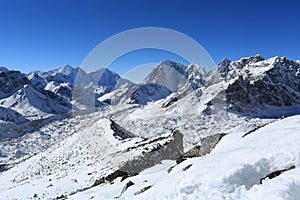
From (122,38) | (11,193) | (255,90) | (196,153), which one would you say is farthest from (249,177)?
(255,90)

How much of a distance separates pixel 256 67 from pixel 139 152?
483 feet

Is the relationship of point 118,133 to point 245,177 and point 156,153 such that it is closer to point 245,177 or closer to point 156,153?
point 156,153

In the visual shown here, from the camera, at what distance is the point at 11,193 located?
2448cm

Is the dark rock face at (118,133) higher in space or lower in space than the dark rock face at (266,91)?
lower

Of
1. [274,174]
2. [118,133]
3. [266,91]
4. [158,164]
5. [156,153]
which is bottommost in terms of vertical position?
[158,164]

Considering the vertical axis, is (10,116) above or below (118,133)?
above

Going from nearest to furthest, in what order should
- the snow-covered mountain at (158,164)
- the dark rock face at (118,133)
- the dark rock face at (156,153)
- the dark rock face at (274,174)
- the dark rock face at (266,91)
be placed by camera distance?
1. the dark rock face at (274,174)
2. the snow-covered mountain at (158,164)
3. the dark rock face at (156,153)
4. the dark rock face at (118,133)
5. the dark rock face at (266,91)

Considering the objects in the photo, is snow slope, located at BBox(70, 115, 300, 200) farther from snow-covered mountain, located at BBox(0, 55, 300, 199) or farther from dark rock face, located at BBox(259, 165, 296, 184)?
dark rock face, located at BBox(259, 165, 296, 184)

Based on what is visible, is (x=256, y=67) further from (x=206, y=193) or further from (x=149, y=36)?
(x=206, y=193)

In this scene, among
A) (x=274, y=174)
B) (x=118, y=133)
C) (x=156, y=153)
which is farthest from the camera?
(x=118, y=133)

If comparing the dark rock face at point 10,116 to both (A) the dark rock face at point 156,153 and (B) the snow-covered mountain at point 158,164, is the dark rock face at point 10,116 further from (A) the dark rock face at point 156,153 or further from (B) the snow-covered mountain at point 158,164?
(A) the dark rock face at point 156,153

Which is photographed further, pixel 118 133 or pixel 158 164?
pixel 118 133

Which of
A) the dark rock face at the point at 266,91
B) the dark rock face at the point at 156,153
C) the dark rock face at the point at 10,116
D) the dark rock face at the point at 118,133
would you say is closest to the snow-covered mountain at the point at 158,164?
the dark rock face at the point at 156,153

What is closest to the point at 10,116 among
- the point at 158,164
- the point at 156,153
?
the point at 156,153
